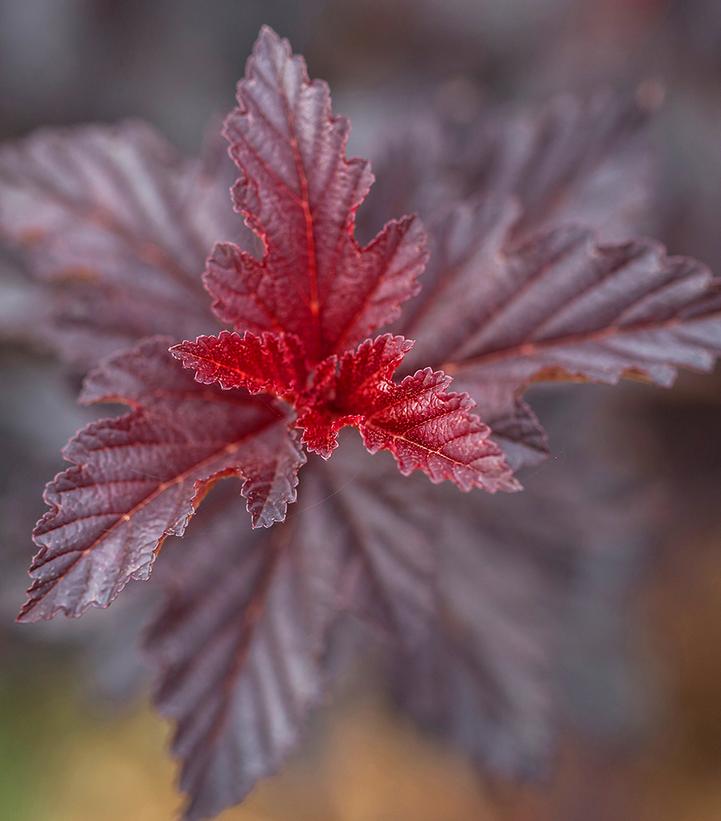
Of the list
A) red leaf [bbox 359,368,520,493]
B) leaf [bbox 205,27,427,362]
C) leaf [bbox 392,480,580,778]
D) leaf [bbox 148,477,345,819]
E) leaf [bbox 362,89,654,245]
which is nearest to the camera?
red leaf [bbox 359,368,520,493]

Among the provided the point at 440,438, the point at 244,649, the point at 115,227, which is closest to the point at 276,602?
the point at 244,649

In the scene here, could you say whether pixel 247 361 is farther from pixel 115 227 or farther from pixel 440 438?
pixel 115 227

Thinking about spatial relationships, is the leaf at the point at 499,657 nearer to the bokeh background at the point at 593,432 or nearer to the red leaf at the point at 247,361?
the bokeh background at the point at 593,432

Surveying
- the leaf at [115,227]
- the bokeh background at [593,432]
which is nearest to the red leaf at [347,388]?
the leaf at [115,227]

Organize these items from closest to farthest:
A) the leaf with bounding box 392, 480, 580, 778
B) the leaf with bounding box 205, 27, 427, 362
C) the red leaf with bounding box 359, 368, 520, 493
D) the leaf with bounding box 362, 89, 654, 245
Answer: the red leaf with bounding box 359, 368, 520, 493, the leaf with bounding box 205, 27, 427, 362, the leaf with bounding box 362, 89, 654, 245, the leaf with bounding box 392, 480, 580, 778

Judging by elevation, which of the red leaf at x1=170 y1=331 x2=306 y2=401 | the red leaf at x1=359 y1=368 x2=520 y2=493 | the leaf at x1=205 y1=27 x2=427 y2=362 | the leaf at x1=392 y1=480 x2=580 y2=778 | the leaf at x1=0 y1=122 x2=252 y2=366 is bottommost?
the leaf at x1=392 y1=480 x2=580 y2=778

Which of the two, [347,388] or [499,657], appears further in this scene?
[499,657]

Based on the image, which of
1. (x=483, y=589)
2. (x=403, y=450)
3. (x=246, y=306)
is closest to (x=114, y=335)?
(x=246, y=306)

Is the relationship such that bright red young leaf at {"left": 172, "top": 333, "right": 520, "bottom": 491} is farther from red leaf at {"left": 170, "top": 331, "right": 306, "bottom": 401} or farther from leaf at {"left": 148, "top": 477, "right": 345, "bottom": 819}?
leaf at {"left": 148, "top": 477, "right": 345, "bottom": 819}

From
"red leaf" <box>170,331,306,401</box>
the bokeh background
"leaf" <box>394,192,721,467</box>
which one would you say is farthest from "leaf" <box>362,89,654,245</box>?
the bokeh background
